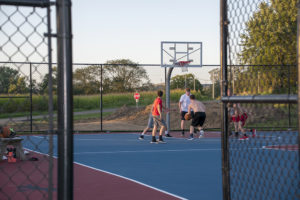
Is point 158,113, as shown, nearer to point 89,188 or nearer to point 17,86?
point 17,86

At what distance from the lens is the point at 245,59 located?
13.6ft

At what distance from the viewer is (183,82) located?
23688mm

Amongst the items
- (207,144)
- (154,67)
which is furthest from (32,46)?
(154,67)

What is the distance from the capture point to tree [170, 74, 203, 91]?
71.1 ft

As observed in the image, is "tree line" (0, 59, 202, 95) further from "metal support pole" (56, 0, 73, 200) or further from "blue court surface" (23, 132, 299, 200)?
"metal support pole" (56, 0, 73, 200)

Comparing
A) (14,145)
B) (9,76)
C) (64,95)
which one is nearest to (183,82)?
(14,145)

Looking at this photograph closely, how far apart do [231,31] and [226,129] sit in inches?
35.2

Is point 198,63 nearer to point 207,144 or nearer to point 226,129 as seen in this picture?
point 207,144

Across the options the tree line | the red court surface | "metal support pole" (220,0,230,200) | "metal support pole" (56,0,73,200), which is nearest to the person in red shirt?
the red court surface

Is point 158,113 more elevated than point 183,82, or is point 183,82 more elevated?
point 183,82

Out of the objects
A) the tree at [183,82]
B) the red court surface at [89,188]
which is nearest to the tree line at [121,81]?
the tree at [183,82]

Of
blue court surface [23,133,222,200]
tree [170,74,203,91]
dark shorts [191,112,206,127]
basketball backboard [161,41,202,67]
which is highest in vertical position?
basketball backboard [161,41,202,67]

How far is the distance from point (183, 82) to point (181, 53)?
4.72 meters

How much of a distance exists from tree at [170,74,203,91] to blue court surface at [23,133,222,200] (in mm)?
7937
